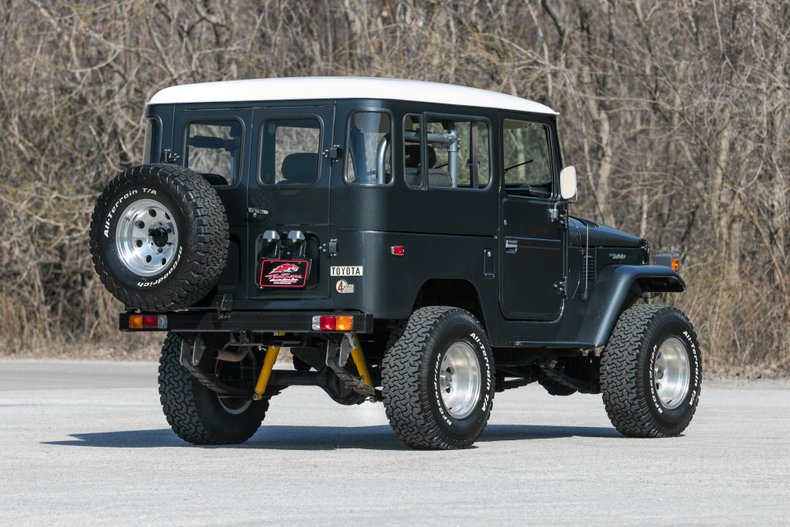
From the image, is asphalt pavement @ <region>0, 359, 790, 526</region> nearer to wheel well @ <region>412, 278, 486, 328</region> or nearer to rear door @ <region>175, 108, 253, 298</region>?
wheel well @ <region>412, 278, 486, 328</region>

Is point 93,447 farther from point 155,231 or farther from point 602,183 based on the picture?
point 602,183

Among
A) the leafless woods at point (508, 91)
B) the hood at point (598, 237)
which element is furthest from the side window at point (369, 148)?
the leafless woods at point (508, 91)

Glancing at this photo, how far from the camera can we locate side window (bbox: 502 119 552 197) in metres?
13.6

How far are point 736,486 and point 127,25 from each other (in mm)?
18702

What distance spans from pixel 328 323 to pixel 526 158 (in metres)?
2.69

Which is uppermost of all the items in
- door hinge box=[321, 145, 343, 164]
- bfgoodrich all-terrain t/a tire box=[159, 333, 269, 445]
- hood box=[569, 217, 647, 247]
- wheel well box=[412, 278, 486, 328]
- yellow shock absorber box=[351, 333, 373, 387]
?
door hinge box=[321, 145, 343, 164]

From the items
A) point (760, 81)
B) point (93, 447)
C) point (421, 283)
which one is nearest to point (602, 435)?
point (421, 283)

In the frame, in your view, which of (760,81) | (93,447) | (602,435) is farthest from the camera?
(760,81)

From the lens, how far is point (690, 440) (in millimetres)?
13773

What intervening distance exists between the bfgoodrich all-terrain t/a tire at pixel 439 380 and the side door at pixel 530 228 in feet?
2.26

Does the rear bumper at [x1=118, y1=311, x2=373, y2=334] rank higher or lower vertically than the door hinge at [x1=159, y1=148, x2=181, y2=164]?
lower

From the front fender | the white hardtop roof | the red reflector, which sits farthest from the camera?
the front fender

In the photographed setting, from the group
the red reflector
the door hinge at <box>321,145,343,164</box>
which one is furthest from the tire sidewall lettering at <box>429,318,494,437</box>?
the door hinge at <box>321,145,343,164</box>

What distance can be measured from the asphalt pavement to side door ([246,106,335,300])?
1.23 m
